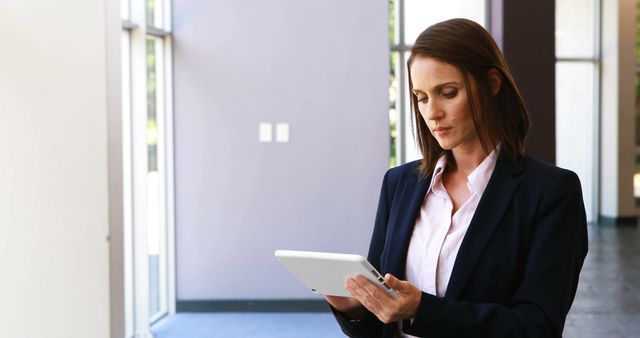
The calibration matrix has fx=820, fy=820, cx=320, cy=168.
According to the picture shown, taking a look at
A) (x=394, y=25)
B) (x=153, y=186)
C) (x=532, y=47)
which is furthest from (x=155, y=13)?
(x=532, y=47)

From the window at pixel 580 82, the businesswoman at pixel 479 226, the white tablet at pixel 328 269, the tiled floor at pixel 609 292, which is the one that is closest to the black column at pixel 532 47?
the tiled floor at pixel 609 292

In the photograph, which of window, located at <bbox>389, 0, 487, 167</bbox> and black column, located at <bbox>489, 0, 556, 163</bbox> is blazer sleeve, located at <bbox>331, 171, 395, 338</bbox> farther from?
window, located at <bbox>389, 0, 487, 167</bbox>

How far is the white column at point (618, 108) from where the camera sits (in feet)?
40.1

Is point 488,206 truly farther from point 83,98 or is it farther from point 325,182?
point 325,182

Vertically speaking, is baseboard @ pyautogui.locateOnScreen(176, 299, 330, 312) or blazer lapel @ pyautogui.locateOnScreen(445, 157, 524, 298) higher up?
blazer lapel @ pyautogui.locateOnScreen(445, 157, 524, 298)

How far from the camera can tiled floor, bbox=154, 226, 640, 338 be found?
6.19 metres

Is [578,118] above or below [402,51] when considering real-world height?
below

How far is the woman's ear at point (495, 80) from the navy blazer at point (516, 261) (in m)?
0.13

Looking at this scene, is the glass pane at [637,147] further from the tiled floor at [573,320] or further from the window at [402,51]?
the window at [402,51]

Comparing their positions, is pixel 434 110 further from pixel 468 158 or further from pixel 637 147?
pixel 637 147

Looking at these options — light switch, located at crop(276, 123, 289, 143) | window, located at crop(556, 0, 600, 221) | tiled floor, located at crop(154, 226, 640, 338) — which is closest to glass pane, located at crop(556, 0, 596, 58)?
window, located at crop(556, 0, 600, 221)

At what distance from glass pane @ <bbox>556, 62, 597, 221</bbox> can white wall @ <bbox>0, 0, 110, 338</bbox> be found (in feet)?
34.0

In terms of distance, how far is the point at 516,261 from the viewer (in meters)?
1.49

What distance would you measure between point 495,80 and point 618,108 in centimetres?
1155
